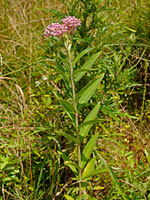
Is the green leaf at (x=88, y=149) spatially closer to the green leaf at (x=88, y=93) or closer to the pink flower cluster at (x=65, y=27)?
the green leaf at (x=88, y=93)

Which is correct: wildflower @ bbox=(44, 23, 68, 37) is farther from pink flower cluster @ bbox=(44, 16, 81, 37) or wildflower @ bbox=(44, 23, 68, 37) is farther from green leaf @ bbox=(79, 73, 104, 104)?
green leaf @ bbox=(79, 73, 104, 104)

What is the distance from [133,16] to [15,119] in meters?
1.63

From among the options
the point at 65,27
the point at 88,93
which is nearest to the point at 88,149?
the point at 88,93

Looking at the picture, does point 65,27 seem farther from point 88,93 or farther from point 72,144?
point 72,144

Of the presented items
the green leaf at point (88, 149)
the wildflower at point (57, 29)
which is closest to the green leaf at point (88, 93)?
the green leaf at point (88, 149)

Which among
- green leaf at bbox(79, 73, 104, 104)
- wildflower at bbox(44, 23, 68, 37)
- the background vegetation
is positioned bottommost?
the background vegetation

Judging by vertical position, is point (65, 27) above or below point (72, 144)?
above

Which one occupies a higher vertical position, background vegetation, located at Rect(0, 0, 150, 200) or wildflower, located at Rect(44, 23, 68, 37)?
wildflower, located at Rect(44, 23, 68, 37)

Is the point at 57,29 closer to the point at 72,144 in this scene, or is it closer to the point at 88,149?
the point at 88,149

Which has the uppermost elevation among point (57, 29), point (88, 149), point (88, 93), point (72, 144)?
point (57, 29)

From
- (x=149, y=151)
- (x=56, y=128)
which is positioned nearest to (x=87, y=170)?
(x=56, y=128)

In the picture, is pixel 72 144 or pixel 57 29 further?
pixel 72 144

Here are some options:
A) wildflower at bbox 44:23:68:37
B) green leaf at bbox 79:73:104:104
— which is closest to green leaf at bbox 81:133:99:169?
green leaf at bbox 79:73:104:104

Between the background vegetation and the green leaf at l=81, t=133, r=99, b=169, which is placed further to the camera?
the background vegetation
